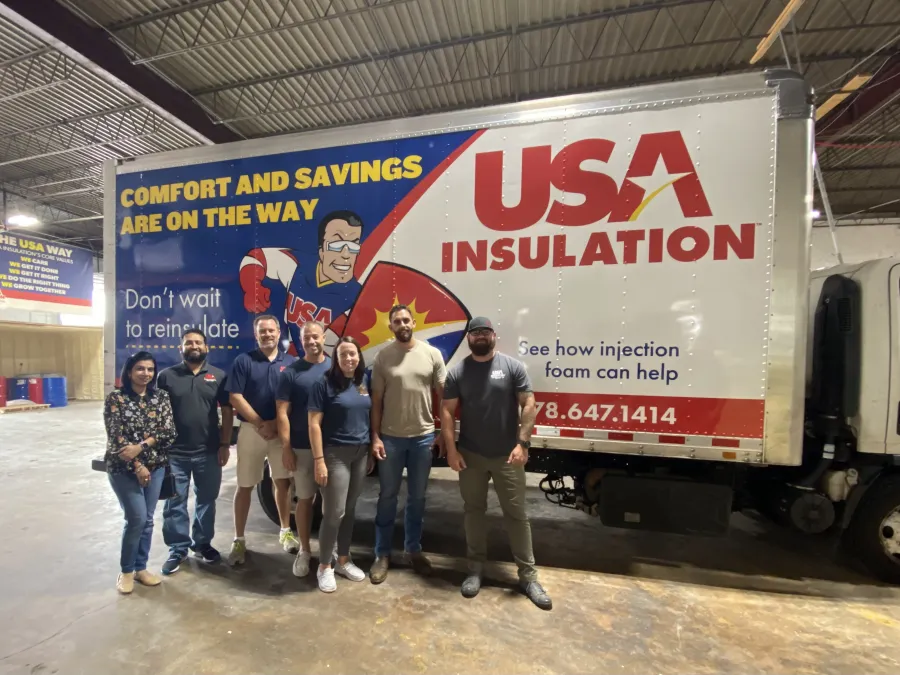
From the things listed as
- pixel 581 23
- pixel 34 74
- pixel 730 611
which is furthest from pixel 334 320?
pixel 34 74

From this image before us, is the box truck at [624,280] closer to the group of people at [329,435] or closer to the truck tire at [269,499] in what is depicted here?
the group of people at [329,435]

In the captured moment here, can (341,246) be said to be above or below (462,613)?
above

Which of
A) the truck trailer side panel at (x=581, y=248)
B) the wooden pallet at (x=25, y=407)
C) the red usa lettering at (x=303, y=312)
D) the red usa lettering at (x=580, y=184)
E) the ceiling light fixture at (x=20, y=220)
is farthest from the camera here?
the wooden pallet at (x=25, y=407)

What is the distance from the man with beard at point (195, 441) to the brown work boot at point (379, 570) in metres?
1.37

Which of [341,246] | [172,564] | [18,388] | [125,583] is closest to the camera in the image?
[125,583]

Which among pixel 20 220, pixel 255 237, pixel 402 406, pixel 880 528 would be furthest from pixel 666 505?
pixel 20 220

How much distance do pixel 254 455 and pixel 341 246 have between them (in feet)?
6.15

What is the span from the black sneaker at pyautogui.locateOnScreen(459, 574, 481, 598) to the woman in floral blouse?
2.31 metres

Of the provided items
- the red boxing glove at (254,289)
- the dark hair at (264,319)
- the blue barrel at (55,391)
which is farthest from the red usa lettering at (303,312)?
the blue barrel at (55,391)

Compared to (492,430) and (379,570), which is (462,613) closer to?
(379,570)

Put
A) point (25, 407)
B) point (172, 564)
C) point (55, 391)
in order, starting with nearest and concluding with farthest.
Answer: point (172, 564) < point (25, 407) < point (55, 391)

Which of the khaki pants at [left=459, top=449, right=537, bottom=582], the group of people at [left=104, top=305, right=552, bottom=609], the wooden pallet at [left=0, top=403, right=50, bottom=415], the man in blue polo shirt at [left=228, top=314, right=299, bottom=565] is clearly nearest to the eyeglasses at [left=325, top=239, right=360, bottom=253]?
the group of people at [left=104, top=305, right=552, bottom=609]

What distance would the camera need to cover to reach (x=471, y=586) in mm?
3330

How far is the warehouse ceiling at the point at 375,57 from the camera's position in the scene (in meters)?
6.49
